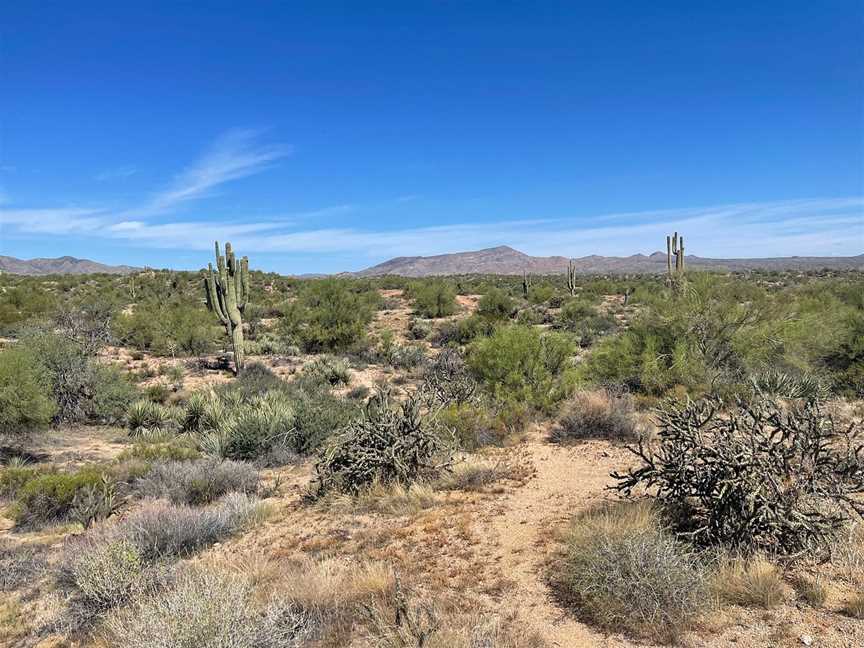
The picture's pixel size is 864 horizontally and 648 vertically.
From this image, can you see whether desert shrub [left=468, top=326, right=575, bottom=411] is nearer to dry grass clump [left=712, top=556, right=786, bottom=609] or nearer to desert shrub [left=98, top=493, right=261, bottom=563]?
desert shrub [left=98, top=493, right=261, bottom=563]

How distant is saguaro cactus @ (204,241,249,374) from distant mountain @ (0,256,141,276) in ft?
393

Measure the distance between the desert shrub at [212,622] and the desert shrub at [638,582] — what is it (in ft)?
7.41

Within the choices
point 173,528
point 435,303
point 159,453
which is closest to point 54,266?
point 435,303

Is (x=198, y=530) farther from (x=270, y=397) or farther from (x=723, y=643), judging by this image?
(x=270, y=397)

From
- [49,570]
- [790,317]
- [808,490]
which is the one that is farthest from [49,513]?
[790,317]

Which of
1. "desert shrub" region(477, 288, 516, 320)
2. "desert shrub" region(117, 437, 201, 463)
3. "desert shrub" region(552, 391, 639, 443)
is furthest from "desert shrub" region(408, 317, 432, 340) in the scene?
"desert shrub" region(117, 437, 201, 463)

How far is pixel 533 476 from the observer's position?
25.6 feet

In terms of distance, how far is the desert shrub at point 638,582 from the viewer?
13.3ft

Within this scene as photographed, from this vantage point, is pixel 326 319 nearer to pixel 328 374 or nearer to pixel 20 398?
pixel 328 374

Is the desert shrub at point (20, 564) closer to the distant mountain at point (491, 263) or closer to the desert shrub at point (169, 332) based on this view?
the desert shrub at point (169, 332)

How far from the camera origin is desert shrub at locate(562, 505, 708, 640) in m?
4.05

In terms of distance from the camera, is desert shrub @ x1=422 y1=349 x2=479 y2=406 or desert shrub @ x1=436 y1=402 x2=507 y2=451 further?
desert shrub @ x1=422 y1=349 x2=479 y2=406

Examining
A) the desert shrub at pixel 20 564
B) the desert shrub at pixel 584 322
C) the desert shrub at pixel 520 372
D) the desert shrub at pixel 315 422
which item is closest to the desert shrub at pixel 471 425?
the desert shrub at pixel 520 372

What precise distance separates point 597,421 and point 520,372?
83.9 inches
